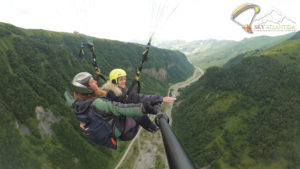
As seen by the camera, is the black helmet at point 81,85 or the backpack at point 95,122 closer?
the backpack at point 95,122

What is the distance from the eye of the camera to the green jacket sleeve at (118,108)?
393cm

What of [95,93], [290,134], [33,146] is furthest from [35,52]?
[290,134]

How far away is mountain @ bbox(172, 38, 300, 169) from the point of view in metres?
68.4

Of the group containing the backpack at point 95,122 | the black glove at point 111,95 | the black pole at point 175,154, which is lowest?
the backpack at point 95,122

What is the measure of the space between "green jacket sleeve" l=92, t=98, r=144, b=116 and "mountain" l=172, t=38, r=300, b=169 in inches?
3233

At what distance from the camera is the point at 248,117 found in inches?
3310

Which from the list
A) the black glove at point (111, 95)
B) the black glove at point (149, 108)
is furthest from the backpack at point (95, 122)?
the black glove at point (149, 108)

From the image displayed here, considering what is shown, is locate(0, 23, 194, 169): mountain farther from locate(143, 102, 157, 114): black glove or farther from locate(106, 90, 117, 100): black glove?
locate(143, 102, 157, 114): black glove

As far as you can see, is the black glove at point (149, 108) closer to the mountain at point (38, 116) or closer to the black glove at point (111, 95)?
the black glove at point (111, 95)

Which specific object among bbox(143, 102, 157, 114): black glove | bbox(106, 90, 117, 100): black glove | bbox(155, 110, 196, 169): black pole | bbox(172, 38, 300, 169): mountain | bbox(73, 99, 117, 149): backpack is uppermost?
bbox(155, 110, 196, 169): black pole

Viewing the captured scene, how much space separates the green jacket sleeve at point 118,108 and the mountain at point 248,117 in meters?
82.1

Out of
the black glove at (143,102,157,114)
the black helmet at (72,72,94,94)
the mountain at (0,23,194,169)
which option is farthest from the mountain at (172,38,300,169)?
the black helmet at (72,72,94,94)

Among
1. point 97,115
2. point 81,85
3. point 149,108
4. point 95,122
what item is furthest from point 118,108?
point 81,85

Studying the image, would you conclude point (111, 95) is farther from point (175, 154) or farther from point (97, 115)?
point (175, 154)
